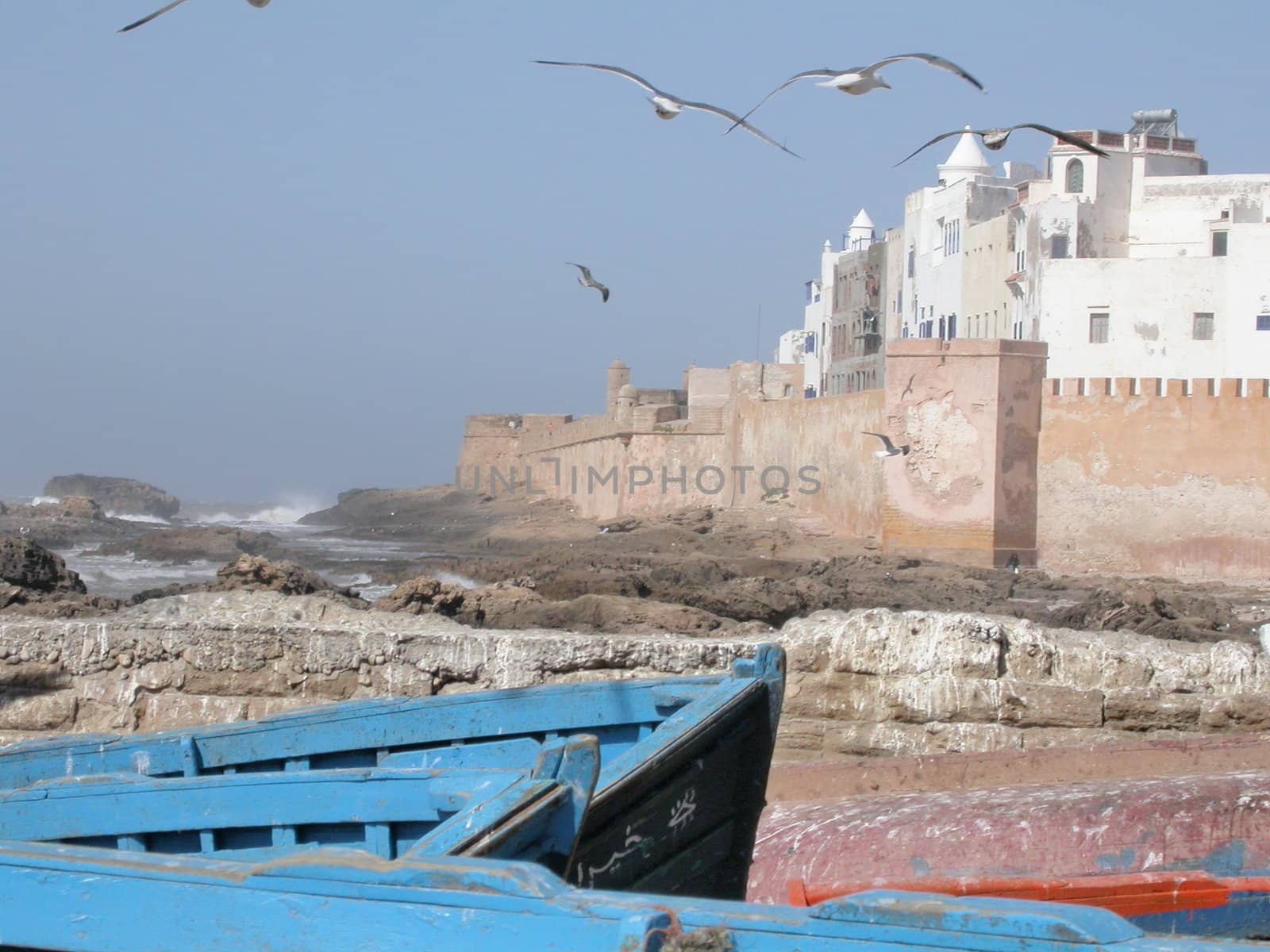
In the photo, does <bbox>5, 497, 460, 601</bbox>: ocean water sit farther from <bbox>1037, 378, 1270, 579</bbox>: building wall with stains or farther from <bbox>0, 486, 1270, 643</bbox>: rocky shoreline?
<bbox>1037, 378, 1270, 579</bbox>: building wall with stains

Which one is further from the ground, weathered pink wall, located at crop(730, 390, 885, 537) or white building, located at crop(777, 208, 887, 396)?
white building, located at crop(777, 208, 887, 396)

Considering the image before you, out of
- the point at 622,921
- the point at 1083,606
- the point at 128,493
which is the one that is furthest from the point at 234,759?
the point at 128,493

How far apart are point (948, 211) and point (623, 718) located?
41316mm

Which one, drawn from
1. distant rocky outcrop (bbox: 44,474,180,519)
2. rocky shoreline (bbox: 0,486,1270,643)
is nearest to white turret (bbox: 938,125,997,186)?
rocky shoreline (bbox: 0,486,1270,643)

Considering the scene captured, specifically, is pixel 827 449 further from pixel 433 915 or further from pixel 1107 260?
pixel 433 915

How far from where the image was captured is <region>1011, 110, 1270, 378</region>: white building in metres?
34.8

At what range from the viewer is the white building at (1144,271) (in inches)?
1372

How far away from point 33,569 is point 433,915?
21.3 feet

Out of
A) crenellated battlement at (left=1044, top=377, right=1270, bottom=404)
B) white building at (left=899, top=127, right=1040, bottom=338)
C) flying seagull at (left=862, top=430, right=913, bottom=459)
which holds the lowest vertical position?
flying seagull at (left=862, top=430, right=913, bottom=459)

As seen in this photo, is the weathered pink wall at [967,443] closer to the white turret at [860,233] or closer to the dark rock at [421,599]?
the dark rock at [421,599]

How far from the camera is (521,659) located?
4.93m

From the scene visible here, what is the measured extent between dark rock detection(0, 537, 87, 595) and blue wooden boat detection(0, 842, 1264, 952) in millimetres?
5323

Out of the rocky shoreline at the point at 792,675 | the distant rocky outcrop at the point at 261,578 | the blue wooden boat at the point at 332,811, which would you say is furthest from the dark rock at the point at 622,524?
the blue wooden boat at the point at 332,811

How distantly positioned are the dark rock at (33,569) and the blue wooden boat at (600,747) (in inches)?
144
